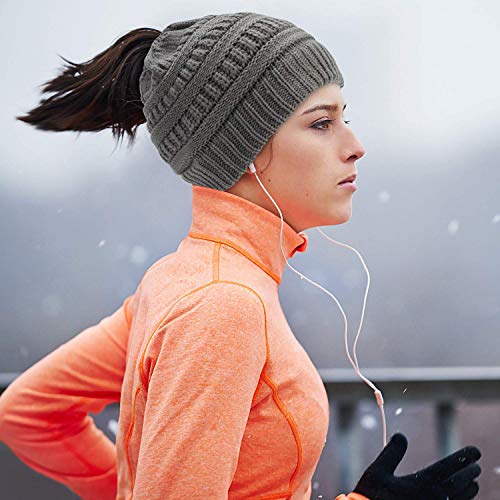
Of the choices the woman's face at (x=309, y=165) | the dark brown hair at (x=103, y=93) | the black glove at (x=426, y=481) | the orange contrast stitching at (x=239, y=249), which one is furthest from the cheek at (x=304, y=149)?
the black glove at (x=426, y=481)

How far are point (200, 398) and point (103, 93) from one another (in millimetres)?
500

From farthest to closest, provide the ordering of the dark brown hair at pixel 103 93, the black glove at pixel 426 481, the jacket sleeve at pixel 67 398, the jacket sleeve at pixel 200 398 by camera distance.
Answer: the jacket sleeve at pixel 67 398 → the dark brown hair at pixel 103 93 → the black glove at pixel 426 481 → the jacket sleeve at pixel 200 398

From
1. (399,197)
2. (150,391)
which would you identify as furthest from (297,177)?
(399,197)

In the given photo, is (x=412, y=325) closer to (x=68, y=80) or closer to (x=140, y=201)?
(x=140, y=201)

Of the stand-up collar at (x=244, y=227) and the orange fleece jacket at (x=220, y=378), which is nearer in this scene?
the orange fleece jacket at (x=220, y=378)

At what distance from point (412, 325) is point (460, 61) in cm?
67

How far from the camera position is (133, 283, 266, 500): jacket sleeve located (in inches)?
28.8

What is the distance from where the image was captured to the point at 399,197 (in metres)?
1.81

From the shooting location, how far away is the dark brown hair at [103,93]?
3.33 feet

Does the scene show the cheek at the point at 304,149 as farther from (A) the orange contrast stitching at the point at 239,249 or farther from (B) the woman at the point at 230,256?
(A) the orange contrast stitching at the point at 239,249

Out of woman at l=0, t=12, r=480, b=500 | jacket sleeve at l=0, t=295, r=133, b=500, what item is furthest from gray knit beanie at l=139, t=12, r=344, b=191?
jacket sleeve at l=0, t=295, r=133, b=500

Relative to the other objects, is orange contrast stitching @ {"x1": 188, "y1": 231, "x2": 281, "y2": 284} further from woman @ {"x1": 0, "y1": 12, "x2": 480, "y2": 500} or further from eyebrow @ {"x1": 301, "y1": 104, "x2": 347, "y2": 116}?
eyebrow @ {"x1": 301, "y1": 104, "x2": 347, "y2": 116}

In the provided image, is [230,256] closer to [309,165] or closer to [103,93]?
[309,165]

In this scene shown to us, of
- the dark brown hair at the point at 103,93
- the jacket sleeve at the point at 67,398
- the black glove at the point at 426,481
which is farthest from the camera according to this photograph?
the jacket sleeve at the point at 67,398
